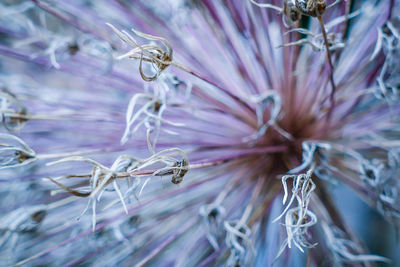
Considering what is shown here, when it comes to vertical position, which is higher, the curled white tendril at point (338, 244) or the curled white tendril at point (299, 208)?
the curled white tendril at point (299, 208)

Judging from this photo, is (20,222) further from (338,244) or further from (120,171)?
(338,244)

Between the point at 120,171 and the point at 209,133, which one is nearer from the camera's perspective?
the point at 120,171

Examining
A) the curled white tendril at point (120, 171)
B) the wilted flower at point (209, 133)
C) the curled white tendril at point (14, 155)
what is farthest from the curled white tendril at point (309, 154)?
the curled white tendril at point (14, 155)

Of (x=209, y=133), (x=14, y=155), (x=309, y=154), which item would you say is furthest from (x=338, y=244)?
(x=14, y=155)

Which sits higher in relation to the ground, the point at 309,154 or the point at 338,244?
the point at 309,154

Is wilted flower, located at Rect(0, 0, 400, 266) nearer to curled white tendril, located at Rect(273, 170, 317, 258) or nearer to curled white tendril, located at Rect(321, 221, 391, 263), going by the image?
curled white tendril, located at Rect(321, 221, 391, 263)

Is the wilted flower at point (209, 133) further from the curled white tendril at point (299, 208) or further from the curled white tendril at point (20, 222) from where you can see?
the curled white tendril at point (299, 208)

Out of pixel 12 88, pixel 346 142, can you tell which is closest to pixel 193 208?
pixel 346 142

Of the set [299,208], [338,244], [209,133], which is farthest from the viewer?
[209,133]

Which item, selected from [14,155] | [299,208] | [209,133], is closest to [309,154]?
[299,208]

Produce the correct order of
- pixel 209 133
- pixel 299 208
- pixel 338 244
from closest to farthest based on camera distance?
1. pixel 299 208
2. pixel 338 244
3. pixel 209 133
